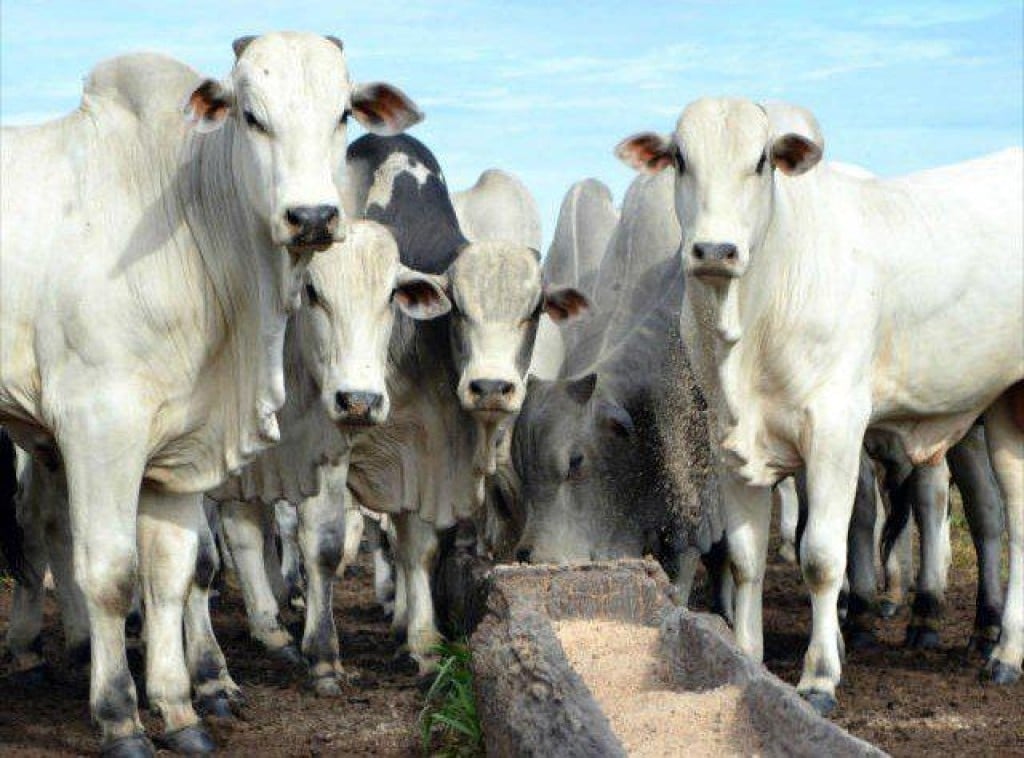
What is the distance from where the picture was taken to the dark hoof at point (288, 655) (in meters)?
9.05

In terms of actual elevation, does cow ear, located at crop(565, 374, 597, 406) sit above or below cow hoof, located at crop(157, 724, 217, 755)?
above

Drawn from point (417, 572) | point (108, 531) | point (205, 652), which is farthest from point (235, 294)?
point (417, 572)

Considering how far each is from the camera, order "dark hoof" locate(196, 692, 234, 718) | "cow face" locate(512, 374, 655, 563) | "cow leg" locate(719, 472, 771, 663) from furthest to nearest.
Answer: "cow face" locate(512, 374, 655, 563), "cow leg" locate(719, 472, 771, 663), "dark hoof" locate(196, 692, 234, 718)

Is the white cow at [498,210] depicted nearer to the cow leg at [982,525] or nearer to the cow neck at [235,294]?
the cow leg at [982,525]

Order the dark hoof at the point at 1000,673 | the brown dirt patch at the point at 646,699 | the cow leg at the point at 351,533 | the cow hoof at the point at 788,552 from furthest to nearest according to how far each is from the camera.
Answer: the cow hoof at the point at 788,552 < the cow leg at the point at 351,533 < the dark hoof at the point at 1000,673 < the brown dirt patch at the point at 646,699

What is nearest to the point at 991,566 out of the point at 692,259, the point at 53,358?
the point at 692,259

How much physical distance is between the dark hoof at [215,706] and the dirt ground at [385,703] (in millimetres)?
77

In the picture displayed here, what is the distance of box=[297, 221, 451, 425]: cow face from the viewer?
7.70m

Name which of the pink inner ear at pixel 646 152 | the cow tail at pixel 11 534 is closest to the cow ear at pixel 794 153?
the pink inner ear at pixel 646 152

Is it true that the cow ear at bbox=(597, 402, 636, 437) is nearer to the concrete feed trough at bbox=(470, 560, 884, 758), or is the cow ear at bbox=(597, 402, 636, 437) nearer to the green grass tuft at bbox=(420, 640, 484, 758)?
the green grass tuft at bbox=(420, 640, 484, 758)

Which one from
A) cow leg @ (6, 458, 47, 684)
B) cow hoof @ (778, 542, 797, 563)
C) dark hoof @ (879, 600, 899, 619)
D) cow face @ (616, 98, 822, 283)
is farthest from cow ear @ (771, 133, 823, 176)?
cow hoof @ (778, 542, 797, 563)

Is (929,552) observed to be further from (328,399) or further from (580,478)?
(328,399)

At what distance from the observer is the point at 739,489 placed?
27.0 feet

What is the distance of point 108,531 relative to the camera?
6.70m
